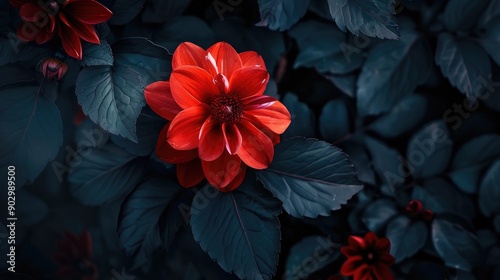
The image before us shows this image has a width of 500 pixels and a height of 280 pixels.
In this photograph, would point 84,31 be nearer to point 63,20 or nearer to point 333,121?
point 63,20

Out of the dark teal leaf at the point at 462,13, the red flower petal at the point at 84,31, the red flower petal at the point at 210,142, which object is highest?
the dark teal leaf at the point at 462,13

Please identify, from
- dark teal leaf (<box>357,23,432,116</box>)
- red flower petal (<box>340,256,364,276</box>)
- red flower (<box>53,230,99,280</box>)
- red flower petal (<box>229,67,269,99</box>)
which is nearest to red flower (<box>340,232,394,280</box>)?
red flower petal (<box>340,256,364,276</box>)

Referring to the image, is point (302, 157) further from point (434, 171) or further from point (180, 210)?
point (434, 171)

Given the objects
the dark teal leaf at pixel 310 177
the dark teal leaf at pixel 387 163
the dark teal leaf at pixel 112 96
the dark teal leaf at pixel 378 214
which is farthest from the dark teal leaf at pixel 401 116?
the dark teal leaf at pixel 112 96

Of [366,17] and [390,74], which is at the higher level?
[366,17]

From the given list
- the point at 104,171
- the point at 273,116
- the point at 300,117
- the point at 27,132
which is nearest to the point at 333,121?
the point at 300,117

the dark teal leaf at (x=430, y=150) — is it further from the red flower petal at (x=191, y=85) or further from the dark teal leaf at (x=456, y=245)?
the red flower petal at (x=191, y=85)
